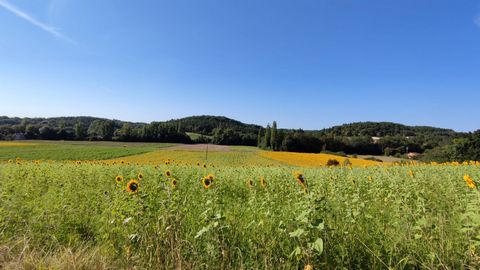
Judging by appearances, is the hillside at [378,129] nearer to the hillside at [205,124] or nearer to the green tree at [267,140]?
the green tree at [267,140]

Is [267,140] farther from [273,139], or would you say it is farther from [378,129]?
[378,129]

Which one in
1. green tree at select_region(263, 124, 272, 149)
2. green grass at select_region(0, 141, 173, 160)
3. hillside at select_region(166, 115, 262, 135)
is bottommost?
green grass at select_region(0, 141, 173, 160)

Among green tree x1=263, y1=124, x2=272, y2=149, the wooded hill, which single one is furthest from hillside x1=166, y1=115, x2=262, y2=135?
green tree x1=263, y1=124, x2=272, y2=149

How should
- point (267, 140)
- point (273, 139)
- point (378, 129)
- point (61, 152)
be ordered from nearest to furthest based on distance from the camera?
point (61, 152)
point (273, 139)
point (267, 140)
point (378, 129)

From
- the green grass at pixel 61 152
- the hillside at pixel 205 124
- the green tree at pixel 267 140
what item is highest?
the hillside at pixel 205 124

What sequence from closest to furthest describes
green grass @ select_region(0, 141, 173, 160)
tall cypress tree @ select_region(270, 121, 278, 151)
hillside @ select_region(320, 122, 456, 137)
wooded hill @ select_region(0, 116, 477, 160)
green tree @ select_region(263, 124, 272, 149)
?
green grass @ select_region(0, 141, 173, 160) < wooded hill @ select_region(0, 116, 477, 160) < tall cypress tree @ select_region(270, 121, 278, 151) < green tree @ select_region(263, 124, 272, 149) < hillside @ select_region(320, 122, 456, 137)

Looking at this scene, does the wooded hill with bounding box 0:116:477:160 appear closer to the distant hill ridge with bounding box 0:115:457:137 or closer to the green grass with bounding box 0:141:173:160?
the distant hill ridge with bounding box 0:115:457:137

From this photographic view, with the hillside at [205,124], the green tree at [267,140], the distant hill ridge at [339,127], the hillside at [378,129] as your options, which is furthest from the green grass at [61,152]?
the hillside at [378,129]

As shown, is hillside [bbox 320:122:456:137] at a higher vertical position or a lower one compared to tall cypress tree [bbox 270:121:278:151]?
higher

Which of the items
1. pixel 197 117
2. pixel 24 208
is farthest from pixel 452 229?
pixel 197 117

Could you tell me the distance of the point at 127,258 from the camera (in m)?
2.91

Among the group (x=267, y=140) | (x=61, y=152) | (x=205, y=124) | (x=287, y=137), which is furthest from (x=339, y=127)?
(x=61, y=152)

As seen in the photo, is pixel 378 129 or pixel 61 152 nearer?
pixel 61 152

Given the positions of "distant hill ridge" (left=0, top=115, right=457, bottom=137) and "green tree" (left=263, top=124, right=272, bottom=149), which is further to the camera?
"distant hill ridge" (left=0, top=115, right=457, bottom=137)
